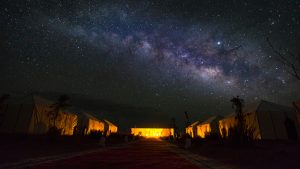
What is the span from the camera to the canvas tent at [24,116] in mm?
20906

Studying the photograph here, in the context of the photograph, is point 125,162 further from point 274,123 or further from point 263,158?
point 274,123

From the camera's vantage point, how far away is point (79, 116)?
37344mm

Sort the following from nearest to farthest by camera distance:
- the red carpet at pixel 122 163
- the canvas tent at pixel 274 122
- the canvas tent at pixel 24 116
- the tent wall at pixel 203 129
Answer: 1. the red carpet at pixel 122 163
2. the canvas tent at pixel 24 116
3. the canvas tent at pixel 274 122
4. the tent wall at pixel 203 129

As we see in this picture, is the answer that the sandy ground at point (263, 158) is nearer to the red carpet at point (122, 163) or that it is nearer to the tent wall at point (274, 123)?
the red carpet at point (122, 163)

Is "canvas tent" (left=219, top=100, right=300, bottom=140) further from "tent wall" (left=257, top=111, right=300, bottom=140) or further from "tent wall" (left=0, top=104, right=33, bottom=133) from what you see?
"tent wall" (left=0, top=104, right=33, bottom=133)

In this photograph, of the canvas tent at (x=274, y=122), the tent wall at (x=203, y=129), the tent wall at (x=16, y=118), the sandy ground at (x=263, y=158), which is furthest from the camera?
the tent wall at (x=203, y=129)

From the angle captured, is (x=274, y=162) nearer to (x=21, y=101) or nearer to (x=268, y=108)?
(x=268, y=108)

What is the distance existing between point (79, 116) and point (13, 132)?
1678cm

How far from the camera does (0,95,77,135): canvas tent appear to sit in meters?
20.9

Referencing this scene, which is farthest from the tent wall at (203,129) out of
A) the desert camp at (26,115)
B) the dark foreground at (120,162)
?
the dark foreground at (120,162)

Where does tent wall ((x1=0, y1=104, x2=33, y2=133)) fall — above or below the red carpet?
above

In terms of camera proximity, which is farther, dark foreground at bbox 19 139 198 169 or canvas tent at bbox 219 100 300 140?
canvas tent at bbox 219 100 300 140

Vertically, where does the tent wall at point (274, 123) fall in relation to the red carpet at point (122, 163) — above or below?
above

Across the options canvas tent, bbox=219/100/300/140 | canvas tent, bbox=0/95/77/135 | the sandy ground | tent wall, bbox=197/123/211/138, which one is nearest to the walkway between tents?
the sandy ground
